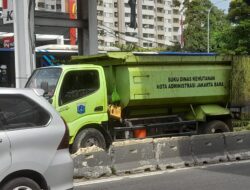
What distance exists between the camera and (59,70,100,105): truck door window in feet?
38.4

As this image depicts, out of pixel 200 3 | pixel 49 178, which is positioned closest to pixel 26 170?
pixel 49 178

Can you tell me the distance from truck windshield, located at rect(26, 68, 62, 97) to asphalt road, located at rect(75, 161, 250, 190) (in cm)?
257

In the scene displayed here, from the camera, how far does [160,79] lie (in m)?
13.3

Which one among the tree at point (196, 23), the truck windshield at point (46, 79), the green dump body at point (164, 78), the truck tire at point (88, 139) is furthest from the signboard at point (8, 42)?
the tree at point (196, 23)

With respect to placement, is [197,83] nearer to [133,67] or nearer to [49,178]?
[133,67]

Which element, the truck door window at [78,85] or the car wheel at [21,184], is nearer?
the car wheel at [21,184]

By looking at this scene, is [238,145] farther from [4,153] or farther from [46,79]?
[4,153]

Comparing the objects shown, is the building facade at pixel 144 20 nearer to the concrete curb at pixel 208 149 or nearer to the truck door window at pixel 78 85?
the truck door window at pixel 78 85

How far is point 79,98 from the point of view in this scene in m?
11.8

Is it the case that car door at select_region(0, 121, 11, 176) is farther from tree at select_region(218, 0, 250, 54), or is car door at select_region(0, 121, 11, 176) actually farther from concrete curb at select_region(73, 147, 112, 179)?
tree at select_region(218, 0, 250, 54)

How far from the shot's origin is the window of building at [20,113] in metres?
6.64

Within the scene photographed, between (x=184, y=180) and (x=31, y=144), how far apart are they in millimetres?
4079

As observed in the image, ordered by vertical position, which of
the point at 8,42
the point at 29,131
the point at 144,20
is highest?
the point at 144,20

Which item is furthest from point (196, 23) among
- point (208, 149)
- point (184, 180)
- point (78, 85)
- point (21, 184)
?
point (21, 184)
